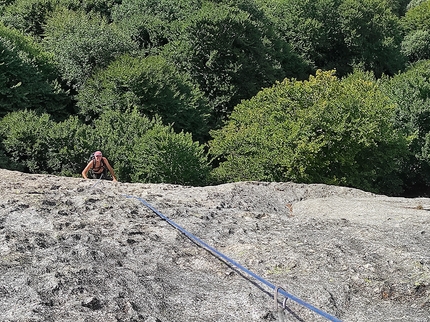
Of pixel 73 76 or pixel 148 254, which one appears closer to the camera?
pixel 148 254

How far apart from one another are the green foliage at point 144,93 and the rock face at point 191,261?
16076 mm

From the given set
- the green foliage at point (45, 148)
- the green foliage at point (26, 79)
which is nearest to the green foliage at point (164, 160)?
the green foliage at point (45, 148)

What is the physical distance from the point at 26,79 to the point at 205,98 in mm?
10454

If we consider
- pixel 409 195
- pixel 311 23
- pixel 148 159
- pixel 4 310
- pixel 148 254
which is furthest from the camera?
pixel 311 23

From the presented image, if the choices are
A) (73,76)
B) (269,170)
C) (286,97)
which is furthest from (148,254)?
(73,76)

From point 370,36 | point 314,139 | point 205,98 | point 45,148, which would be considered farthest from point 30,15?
point 370,36

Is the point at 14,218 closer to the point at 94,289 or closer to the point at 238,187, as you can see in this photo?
the point at 94,289

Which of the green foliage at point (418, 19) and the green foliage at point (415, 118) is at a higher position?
the green foliage at point (418, 19)

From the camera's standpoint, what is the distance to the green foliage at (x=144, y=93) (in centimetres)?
2486

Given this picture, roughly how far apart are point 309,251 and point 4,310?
13.2 feet

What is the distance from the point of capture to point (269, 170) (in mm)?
21625

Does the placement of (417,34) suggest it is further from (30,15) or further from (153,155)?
(153,155)

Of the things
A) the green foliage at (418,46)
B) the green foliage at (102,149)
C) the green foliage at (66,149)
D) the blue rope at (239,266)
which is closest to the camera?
the blue rope at (239,266)

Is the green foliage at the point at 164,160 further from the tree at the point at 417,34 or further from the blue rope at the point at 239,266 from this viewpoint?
the tree at the point at 417,34
